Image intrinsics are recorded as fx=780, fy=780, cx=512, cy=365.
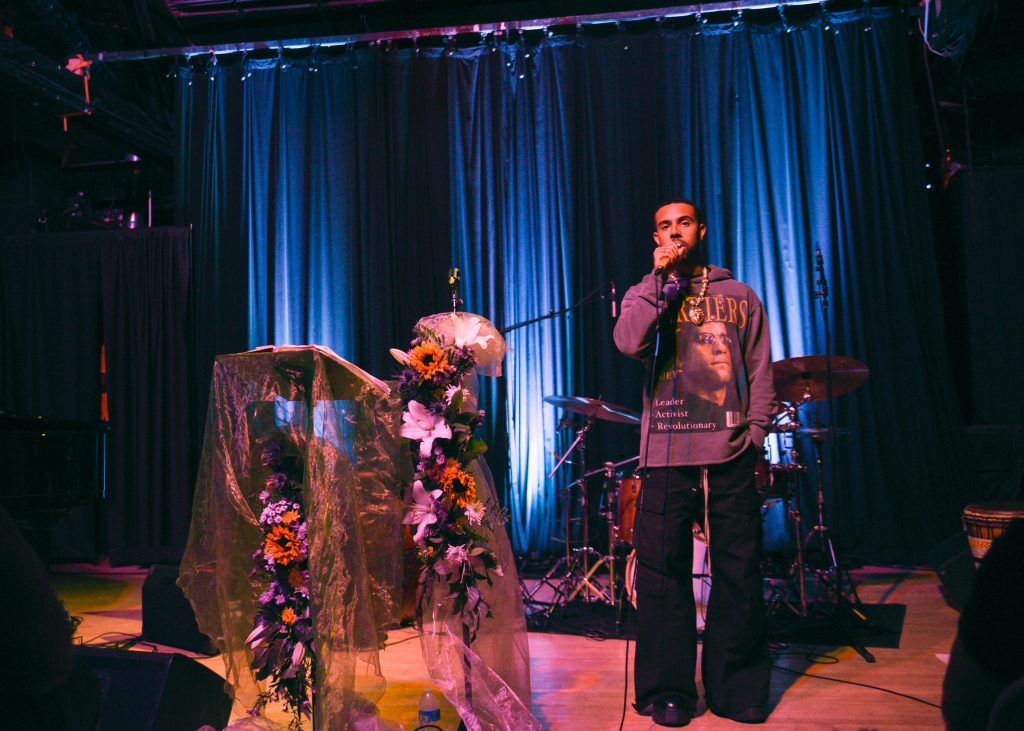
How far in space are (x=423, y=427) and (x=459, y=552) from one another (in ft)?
1.39

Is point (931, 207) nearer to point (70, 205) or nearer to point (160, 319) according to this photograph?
point (160, 319)

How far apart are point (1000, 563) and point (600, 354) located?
5632mm

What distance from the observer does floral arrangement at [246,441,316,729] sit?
7.80 feet

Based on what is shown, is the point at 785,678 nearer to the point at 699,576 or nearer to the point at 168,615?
the point at 699,576

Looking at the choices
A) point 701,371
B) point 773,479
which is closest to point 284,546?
point 701,371

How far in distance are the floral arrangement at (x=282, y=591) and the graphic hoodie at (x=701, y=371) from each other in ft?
4.40

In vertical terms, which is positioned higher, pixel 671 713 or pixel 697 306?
pixel 697 306

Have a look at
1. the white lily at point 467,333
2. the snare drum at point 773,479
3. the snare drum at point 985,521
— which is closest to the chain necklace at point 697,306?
the white lily at point 467,333

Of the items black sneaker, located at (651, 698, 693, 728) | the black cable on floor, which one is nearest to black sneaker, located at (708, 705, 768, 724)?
black sneaker, located at (651, 698, 693, 728)

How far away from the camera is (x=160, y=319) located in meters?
6.95

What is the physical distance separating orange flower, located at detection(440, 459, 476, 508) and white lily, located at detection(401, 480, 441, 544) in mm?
38

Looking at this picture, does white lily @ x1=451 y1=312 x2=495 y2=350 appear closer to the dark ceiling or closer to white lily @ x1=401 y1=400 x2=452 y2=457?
white lily @ x1=401 y1=400 x2=452 y2=457

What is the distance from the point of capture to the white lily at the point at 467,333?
2736 mm

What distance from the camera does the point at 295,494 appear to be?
2.43 metres
